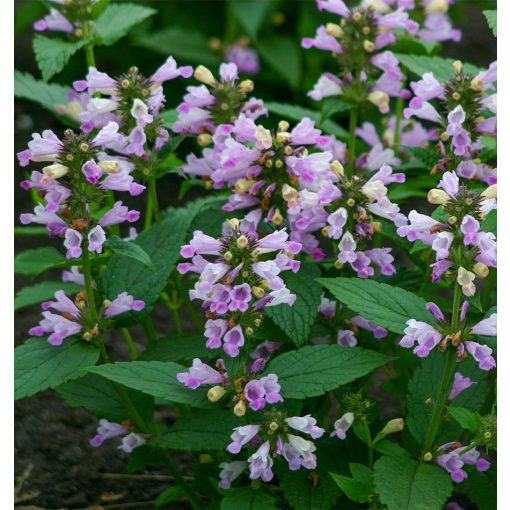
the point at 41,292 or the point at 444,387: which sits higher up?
the point at 444,387

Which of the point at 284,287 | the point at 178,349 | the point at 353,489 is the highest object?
the point at 284,287

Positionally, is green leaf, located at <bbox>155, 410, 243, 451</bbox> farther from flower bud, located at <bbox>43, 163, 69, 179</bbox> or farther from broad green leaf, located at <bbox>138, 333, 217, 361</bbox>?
flower bud, located at <bbox>43, 163, 69, 179</bbox>

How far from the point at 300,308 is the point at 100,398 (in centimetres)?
70

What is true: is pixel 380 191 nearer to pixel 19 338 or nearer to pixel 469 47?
pixel 19 338

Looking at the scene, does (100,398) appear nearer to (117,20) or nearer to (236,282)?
(236,282)

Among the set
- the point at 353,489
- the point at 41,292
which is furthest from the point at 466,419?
the point at 41,292

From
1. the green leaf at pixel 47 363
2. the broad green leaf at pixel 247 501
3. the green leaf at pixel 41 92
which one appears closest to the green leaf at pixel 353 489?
the broad green leaf at pixel 247 501

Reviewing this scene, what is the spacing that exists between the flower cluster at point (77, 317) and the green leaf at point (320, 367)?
458 mm

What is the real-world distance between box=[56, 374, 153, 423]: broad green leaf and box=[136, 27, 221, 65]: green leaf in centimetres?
354

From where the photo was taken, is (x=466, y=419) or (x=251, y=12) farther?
(x=251, y=12)

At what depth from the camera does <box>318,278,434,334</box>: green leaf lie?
7.85 ft

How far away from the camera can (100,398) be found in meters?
2.86

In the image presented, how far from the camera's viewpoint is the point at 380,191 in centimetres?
252

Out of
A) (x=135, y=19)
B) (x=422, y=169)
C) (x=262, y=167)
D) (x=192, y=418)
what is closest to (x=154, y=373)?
(x=192, y=418)
